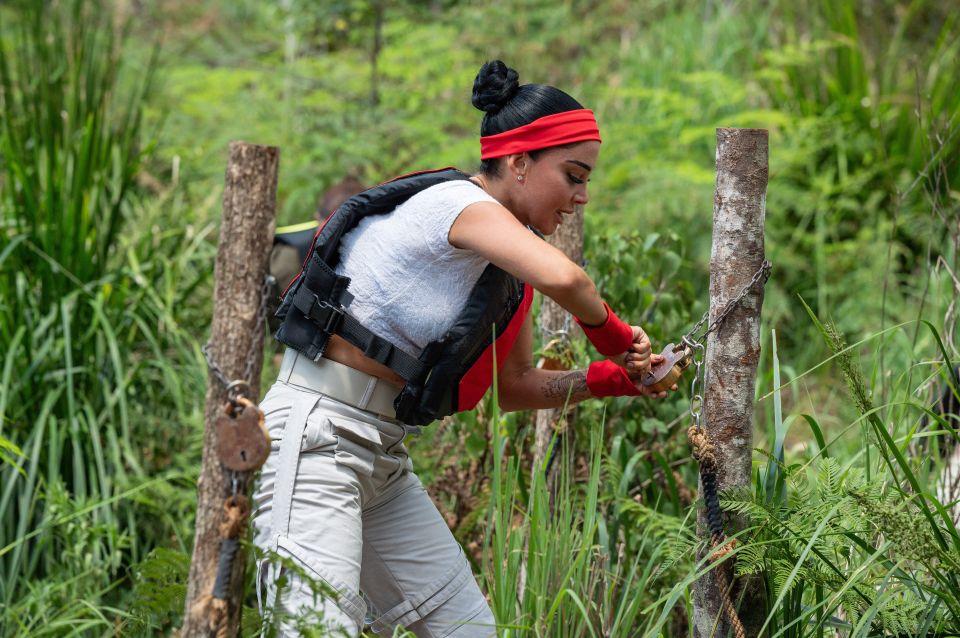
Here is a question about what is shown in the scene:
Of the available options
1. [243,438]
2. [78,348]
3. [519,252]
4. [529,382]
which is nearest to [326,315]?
[243,438]

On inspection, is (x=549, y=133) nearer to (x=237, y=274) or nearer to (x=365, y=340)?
(x=365, y=340)

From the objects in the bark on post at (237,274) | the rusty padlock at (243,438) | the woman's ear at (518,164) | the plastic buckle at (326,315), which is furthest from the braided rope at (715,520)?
the bark on post at (237,274)

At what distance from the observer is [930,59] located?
703 centimetres

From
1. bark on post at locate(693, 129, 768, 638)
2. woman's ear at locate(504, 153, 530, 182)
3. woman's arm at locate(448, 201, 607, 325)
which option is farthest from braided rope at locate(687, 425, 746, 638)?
woman's ear at locate(504, 153, 530, 182)

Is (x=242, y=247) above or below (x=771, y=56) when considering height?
below

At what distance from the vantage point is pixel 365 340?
2.30 meters

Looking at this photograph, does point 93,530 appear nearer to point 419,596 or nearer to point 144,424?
point 144,424

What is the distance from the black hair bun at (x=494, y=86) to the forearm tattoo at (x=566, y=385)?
707mm

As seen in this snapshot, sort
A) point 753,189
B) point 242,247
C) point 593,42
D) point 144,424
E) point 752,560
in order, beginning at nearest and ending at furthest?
point 752,560
point 753,189
point 242,247
point 144,424
point 593,42

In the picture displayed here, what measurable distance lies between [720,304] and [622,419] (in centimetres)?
124

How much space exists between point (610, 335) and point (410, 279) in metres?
0.48

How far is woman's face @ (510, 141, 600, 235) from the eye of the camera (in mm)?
2328

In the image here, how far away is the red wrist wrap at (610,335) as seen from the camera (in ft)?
7.61

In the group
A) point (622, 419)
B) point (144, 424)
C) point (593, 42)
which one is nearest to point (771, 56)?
point (593, 42)
